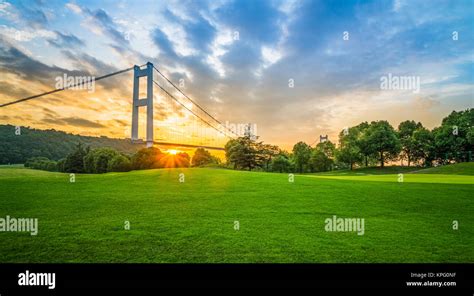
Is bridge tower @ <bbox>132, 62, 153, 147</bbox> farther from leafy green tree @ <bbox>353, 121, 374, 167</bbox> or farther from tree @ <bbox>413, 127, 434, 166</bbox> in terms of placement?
tree @ <bbox>413, 127, 434, 166</bbox>

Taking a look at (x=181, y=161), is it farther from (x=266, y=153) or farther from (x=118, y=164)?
(x=266, y=153)

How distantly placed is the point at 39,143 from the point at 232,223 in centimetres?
4912

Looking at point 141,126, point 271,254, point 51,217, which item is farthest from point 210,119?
point 271,254

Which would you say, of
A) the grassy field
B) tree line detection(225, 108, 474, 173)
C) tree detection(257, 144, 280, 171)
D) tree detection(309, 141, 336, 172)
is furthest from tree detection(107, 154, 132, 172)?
tree detection(309, 141, 336, 172)

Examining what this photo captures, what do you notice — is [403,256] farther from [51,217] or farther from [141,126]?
[141,126]

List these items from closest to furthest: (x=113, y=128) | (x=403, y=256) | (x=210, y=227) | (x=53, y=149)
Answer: (x=403, y=256) < (x=210, y=227) < (x=113, y=128) < (x=53, y=149)

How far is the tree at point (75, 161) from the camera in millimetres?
46781

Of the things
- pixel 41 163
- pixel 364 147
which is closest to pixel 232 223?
pixel 41 163

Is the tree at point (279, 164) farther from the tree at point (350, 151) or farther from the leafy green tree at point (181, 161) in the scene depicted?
the leafy green tree at point (181, 161)

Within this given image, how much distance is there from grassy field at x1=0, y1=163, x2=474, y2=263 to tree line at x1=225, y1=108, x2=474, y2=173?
36309 mm

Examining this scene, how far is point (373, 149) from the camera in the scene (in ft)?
186

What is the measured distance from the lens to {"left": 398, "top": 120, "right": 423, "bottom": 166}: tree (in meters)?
61.3
